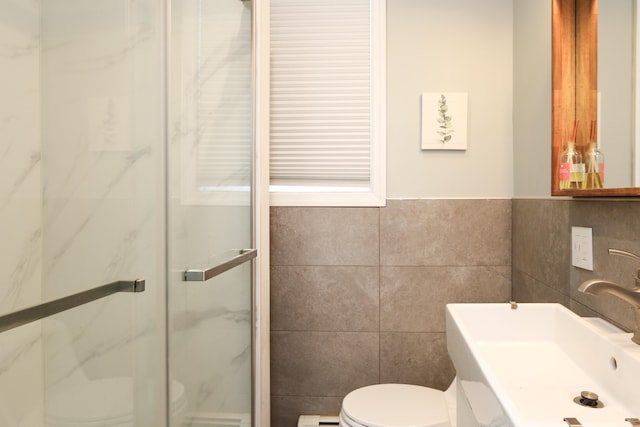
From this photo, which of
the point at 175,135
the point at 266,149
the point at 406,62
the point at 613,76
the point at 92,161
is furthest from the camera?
the point at 406,62

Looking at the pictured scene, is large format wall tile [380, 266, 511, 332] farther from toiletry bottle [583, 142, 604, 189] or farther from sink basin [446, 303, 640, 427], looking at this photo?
toiletry bottle [583, 142, 604, 189]

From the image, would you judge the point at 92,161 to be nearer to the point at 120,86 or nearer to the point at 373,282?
the point at 120,86

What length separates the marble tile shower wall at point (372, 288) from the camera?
1.99 m

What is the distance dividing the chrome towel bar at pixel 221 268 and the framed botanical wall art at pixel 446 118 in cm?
101

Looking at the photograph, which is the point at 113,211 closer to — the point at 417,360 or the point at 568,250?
the point at 568,250

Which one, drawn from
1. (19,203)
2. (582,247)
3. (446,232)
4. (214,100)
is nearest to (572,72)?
(582,247)

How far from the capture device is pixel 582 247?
4.44ft

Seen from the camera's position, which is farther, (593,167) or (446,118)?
(446,118)

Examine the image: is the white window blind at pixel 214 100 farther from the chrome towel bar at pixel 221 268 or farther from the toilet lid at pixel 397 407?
the toilet lid at pixel 397 407

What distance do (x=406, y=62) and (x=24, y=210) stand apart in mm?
1754

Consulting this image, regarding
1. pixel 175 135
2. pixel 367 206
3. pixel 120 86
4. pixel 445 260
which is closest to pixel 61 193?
pixel 120 86

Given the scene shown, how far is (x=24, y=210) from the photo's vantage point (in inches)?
24.2

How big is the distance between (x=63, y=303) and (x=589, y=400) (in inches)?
40.3

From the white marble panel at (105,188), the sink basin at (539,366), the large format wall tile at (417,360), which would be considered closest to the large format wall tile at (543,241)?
the sink basin at (539,366)
